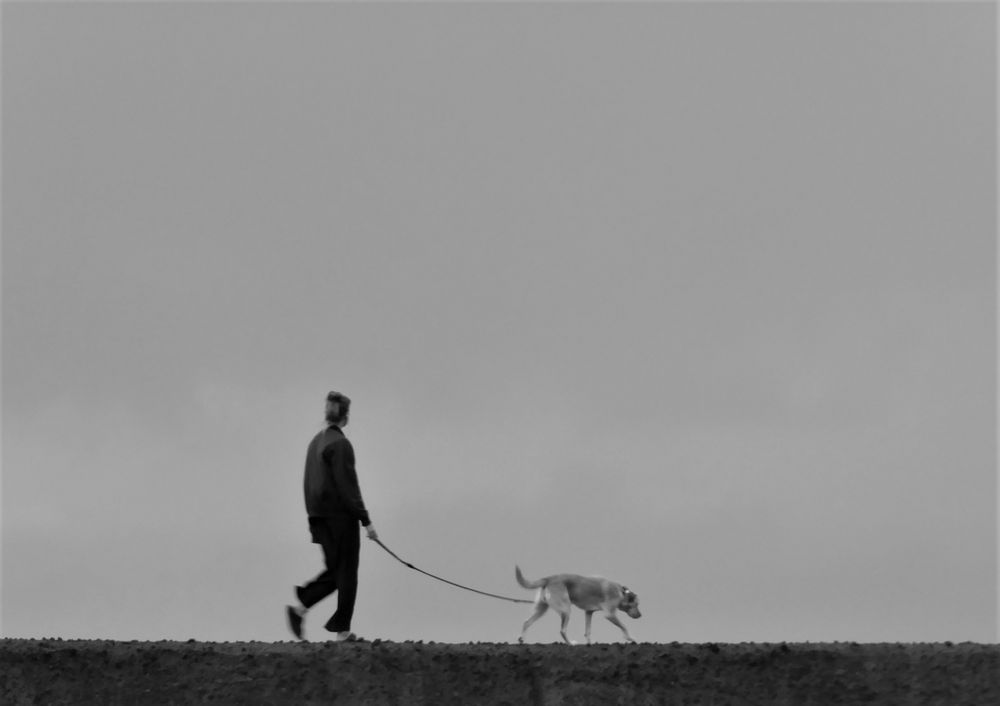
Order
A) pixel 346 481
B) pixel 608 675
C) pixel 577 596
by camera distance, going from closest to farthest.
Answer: pixel 608 675 → pixel 346 481 → pixel 577 596

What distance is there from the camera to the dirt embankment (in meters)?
12.1

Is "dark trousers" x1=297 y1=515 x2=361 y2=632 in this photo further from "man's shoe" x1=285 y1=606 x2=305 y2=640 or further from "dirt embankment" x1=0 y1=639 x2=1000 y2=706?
"dirt embankment" x1=0 y1=639 x2=1000 y2=706

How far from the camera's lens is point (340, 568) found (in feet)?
46.1

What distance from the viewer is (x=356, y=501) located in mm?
13945

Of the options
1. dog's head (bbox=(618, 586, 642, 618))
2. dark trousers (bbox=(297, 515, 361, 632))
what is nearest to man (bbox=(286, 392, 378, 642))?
dark trousers (bbox=(297, 515, 361, 632))

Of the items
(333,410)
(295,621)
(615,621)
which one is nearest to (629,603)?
(615,621)

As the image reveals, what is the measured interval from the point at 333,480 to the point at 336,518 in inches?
13.9

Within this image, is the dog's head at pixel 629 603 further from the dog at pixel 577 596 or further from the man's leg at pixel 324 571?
the man's leg at pixel 324 571

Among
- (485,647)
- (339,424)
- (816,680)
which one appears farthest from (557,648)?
(339,424)

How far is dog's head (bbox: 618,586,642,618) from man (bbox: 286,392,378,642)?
317cm

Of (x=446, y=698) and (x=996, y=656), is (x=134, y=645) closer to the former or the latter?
(x=446, y=698)

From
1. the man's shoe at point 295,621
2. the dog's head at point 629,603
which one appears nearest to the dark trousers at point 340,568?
the man's shoe at point 295,621

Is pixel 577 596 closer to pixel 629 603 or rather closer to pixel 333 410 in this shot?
pixel 629 603

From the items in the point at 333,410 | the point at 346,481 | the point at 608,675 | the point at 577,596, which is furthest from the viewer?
the point at 577,596
